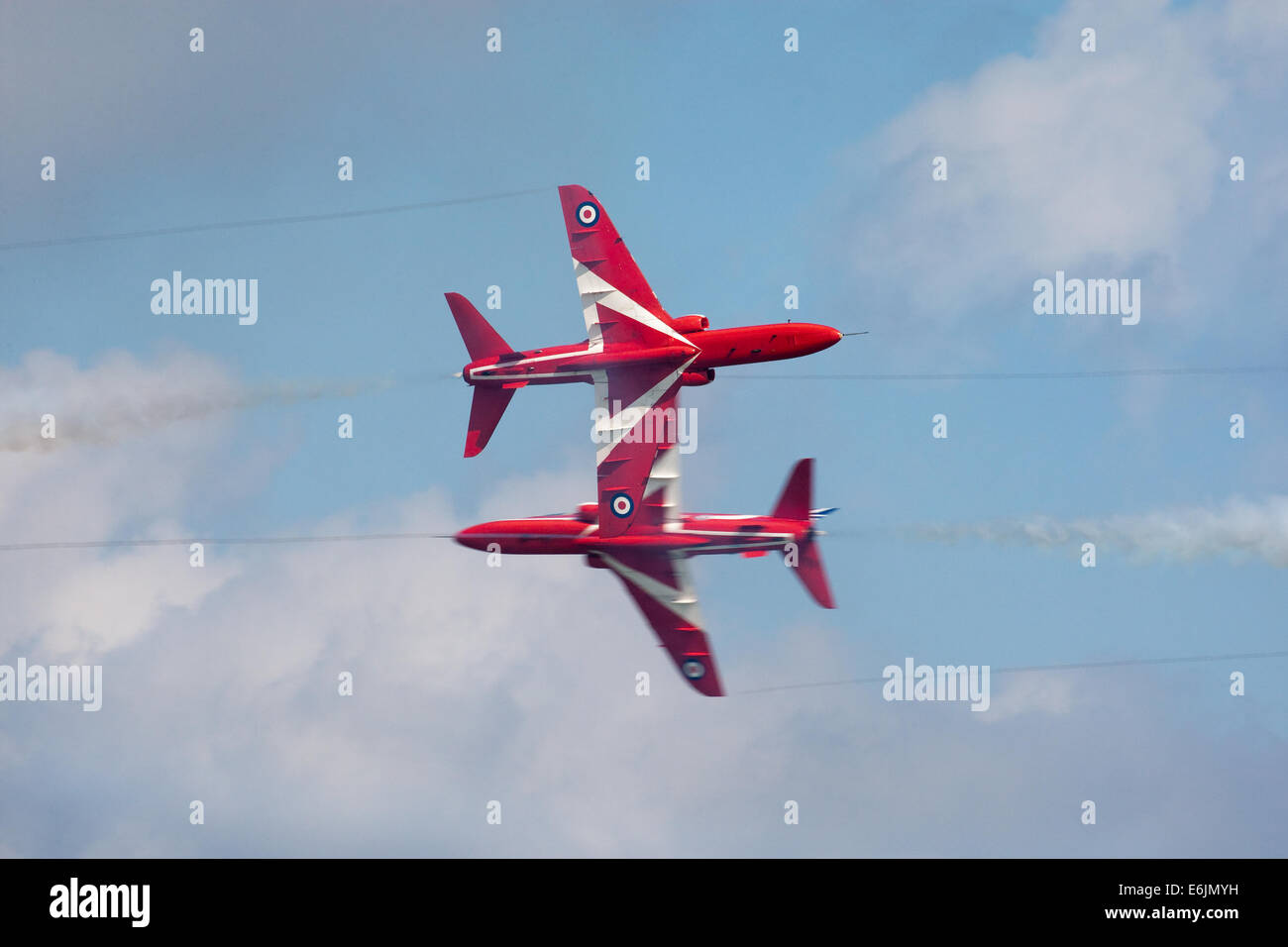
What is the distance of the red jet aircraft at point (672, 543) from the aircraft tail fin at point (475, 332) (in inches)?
226

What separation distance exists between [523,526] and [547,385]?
5.43m

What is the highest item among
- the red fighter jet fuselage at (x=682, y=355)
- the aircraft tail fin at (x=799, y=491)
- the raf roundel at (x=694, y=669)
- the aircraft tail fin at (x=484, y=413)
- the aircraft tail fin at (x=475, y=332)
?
the aircraft tail fin at (x=475, y=332)

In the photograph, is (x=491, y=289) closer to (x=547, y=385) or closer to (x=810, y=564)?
(x=547, y=385)

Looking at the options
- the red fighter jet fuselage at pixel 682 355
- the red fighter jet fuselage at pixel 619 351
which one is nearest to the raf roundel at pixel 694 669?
the red fighter jet fuselage at pixel 619 351

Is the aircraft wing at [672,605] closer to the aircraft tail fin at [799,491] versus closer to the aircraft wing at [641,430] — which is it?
the aircraft wing at [641,430]

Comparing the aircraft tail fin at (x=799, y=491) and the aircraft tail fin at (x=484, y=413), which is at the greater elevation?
the aircraft tail fin at (x=484, y=413)

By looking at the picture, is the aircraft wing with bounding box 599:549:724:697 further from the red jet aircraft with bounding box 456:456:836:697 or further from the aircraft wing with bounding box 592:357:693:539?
the aircraft wing with bounding box 592:357:693:539

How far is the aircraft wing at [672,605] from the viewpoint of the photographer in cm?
6844

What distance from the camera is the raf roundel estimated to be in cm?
6975

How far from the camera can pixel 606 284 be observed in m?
71.0
